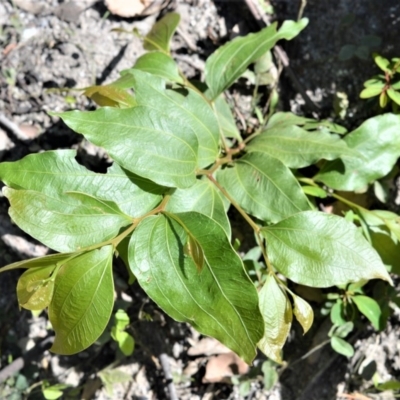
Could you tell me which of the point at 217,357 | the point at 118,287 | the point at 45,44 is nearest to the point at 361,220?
the point at 217,357

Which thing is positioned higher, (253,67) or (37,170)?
(37,170)

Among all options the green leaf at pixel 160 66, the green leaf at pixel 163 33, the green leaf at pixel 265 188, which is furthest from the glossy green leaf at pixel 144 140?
the green leaf at pixel 163 33

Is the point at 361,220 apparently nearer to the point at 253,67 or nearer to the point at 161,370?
the point at 253,67

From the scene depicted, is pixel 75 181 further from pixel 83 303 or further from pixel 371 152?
pixel 371 152

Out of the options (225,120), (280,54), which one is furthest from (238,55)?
(280,54)

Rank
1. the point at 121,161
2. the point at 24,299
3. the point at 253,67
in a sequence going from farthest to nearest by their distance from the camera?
1. the point at 253,67
2. the point at 121,161
3. the point at 24,299

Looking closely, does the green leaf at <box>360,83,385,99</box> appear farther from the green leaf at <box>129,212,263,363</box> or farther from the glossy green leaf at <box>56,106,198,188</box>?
the green leaf at <box>129,212,263,363</box>

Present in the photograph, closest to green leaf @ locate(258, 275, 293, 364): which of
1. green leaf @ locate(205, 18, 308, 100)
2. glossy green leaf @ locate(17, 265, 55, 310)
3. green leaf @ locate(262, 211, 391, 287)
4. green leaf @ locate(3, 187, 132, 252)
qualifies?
green leaf @ locate(262, 211, 391, 287)
